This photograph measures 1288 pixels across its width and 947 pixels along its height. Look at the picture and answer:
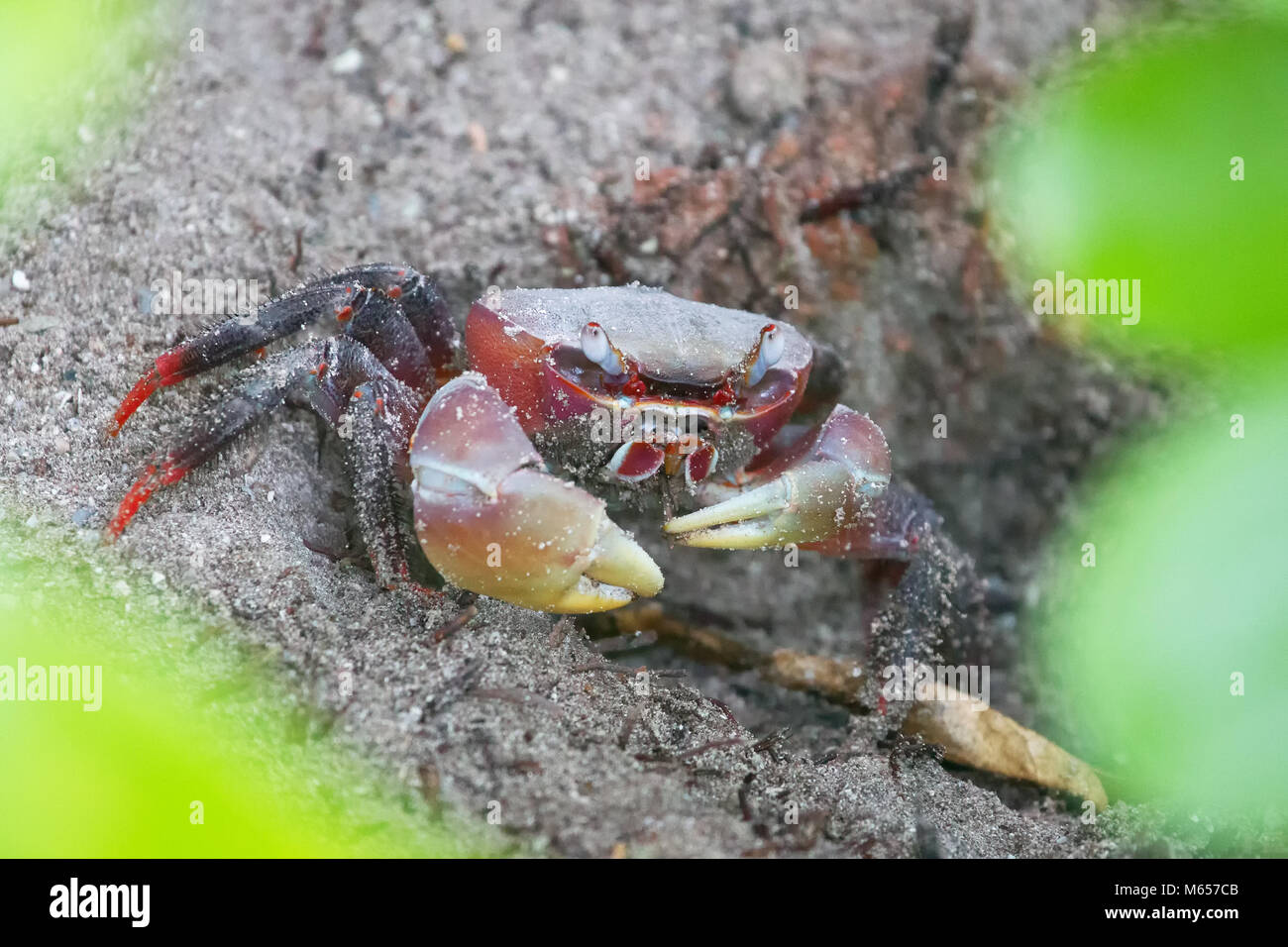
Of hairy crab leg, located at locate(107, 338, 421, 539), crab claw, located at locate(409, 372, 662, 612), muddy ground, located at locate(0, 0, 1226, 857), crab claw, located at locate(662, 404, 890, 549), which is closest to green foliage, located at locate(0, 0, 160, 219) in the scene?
muddy ground, located at locate(0, 0, 1226, 857)

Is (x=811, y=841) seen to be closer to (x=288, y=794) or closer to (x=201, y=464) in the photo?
(x=288, y=794)

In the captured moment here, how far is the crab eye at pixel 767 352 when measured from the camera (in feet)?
7.06

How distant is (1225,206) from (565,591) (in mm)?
1380

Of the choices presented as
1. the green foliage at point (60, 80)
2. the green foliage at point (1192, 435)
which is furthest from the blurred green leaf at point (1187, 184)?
the green foliage at point (60, 80)

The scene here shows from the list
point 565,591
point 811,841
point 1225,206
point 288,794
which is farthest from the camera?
point 1225,206

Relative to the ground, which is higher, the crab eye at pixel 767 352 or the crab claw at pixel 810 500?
the crab eye at pixel 767 352

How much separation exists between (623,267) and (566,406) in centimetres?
87

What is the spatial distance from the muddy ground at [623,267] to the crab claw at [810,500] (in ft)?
1.00

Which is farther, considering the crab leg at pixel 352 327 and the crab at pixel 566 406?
the crab leg at pixel 352 327

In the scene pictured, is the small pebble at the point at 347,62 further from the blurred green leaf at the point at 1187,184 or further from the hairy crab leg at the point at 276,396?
the blurred green leaf at the point at 1187,184

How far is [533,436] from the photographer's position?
2.18 m

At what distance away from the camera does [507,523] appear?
1706mm
